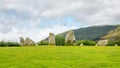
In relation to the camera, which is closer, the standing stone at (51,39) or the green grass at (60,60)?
the green grass at (60,60)

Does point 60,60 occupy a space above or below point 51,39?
below

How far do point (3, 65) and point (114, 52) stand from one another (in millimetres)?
12295

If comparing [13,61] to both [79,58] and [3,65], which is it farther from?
[79,58]

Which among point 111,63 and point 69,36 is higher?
point 69,36

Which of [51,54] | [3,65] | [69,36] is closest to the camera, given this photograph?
[3,65]

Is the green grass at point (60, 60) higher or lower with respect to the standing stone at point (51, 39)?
lower

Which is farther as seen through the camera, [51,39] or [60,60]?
[51,39]

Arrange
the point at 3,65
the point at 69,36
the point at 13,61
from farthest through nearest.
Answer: the point at 69,36 → the point at 13,61 → the point at 3,65

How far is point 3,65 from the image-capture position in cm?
2477

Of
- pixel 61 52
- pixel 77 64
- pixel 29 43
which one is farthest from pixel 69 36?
pixel 77 64

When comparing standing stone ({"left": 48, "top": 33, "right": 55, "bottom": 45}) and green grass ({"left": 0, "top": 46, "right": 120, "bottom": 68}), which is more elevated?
standing stone ({"left": 48, "top": 33, "right": 55, "bottom": 45})

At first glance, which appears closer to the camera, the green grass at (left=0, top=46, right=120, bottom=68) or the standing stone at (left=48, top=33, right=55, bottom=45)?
the green grass at (left=0, top=46, right=120, bottom=68)

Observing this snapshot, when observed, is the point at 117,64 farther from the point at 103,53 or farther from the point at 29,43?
the point at 29,43

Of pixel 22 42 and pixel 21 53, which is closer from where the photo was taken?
pixel 21 53
